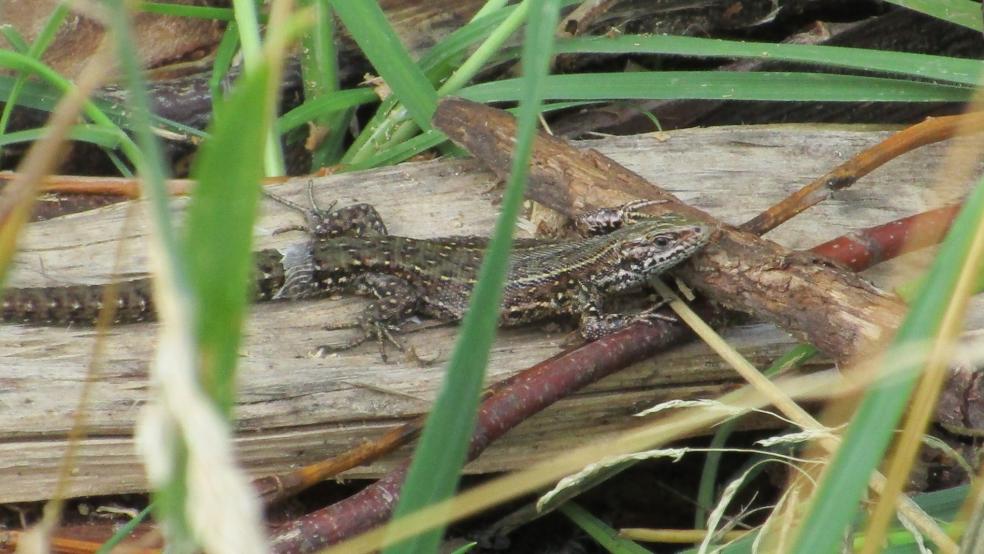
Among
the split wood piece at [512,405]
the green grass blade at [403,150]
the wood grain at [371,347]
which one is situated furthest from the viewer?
Result: the green grass blade at [403,150]

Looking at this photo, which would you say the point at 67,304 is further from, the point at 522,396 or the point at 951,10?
the point at 951,10

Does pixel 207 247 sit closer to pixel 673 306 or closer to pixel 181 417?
pixel 181 417

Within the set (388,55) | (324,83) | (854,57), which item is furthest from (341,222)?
(854,57)

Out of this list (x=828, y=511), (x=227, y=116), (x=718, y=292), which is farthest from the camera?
(x=718, y=292)

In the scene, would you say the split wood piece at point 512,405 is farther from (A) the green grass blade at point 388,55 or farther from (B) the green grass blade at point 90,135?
(B) the green grass blade at point 90,135

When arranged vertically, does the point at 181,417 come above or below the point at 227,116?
below

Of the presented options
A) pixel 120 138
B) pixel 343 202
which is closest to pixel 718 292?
pixel 343 202

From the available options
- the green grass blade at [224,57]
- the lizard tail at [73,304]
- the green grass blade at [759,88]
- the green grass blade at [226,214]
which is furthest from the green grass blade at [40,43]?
the green grass blade at [226,214]
